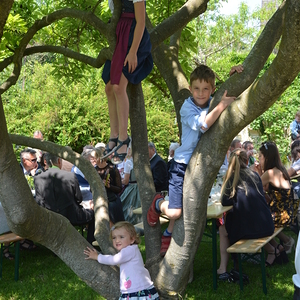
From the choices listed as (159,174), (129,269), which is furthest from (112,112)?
(159,174)

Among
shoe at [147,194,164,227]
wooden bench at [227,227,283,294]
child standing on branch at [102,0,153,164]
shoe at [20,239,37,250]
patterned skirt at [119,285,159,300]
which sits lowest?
shoe at [20,239,37,250]

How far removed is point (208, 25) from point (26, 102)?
40.9 feet

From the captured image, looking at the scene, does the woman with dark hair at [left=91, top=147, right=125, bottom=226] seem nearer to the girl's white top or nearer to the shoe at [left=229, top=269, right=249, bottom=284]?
the shoe at [left=229, top=269, right=249, bottom=284]

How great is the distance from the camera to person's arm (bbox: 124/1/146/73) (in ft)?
11.4

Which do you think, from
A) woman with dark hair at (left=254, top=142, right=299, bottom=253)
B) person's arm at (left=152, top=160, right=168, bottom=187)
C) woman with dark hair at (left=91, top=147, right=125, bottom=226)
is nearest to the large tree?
woman with dark hair at (left=91, top=147, right=125, bottom=226)

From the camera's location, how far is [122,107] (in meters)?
3.78

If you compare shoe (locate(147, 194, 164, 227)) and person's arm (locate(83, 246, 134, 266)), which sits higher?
shoe (locate(147, 194, 164, 227))

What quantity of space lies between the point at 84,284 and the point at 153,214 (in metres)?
2.63

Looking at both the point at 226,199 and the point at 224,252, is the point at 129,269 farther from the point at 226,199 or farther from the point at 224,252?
the point at 224,252

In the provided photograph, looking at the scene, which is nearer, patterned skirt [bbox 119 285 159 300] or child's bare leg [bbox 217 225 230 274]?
patterned skirt [bbox 119 285 159 300]

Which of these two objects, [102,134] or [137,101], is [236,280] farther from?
[102,134]

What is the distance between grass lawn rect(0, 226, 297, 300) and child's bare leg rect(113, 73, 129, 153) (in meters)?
2.38

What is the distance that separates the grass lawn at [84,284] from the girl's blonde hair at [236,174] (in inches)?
48.3

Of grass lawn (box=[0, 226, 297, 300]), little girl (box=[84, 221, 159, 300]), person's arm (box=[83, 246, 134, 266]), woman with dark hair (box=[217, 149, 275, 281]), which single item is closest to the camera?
person's arm (box=[83, 246, 134, 266])
